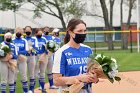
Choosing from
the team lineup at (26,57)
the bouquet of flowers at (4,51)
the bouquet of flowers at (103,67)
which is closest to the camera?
the bouquet of flowers at (103,67)

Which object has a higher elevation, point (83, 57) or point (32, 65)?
point (83, 57)

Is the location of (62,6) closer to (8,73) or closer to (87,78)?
(8,73)

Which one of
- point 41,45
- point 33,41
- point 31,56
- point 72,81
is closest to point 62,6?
point 41,45

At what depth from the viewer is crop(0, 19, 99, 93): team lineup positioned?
18.5 ft

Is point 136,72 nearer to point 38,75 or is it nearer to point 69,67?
point 38,75

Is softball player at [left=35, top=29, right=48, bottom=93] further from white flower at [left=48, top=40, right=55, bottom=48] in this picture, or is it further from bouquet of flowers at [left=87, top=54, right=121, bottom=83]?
bouquet of flowers at [left=87, top=54, right=121, bottom=83]

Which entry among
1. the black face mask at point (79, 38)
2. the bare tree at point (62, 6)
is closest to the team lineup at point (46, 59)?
the black face mask at point (79, 38)

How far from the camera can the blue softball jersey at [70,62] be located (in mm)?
5652

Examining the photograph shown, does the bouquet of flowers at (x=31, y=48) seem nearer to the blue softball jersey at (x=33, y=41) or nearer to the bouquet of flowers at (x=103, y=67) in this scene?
the blue softball jersey at (x=33, y=41)

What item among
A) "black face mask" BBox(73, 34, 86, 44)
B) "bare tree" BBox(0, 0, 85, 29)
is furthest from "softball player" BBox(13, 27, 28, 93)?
"bare tree" BBox(0, 0, 85, 29)

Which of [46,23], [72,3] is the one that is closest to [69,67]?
Answer: [72,3]

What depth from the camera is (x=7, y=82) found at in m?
12.0

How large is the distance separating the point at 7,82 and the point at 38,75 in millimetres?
2514

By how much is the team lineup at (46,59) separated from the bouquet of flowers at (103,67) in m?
0.08
